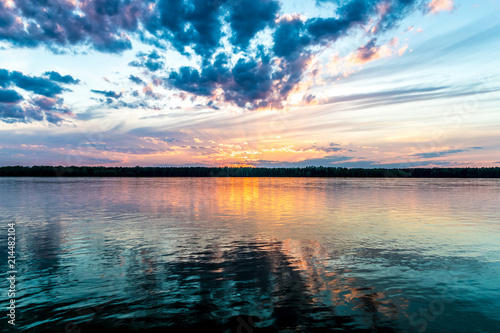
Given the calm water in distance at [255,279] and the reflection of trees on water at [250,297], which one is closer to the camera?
the reflection of trees on water at [250,297]

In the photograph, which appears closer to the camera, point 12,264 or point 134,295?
point 134,295

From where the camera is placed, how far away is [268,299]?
1113cm

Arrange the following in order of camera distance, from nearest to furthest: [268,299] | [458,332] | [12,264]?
1. [458,332]
2. [268,299]
3. [12,264]

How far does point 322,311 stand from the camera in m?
10.3

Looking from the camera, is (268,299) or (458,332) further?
(268,299)

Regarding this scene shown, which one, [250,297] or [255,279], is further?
[255,279]

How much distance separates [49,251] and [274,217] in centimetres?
2124

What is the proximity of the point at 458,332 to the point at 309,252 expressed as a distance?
9.33 meters

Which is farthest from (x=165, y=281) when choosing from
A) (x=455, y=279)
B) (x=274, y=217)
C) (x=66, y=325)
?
(x=274, y=217)

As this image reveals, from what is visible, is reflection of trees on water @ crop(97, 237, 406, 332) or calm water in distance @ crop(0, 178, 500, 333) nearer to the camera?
reflection of trees on water @ crop(97, 237, 406, 332)

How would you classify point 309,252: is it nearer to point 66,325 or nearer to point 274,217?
point 66,325

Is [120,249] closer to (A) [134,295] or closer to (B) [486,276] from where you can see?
(A) [134,295]

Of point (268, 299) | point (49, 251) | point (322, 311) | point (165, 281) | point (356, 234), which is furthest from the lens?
point (356, 234)

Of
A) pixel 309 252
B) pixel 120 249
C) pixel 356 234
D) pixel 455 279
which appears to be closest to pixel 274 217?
pixel 356 234
